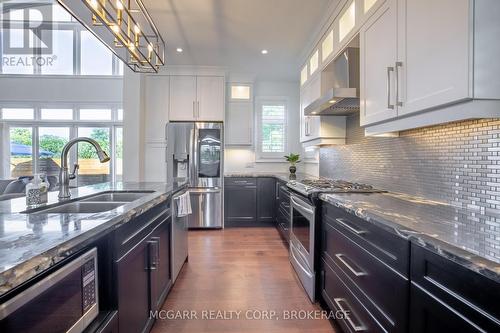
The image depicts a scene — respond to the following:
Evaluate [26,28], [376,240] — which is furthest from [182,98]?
[26,28]

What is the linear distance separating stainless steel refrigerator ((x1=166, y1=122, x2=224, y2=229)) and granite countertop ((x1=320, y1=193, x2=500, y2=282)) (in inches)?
114

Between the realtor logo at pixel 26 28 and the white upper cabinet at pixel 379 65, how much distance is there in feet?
21.0

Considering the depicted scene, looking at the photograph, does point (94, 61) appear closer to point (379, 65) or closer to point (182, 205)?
point (182, 205)

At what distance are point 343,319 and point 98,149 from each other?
1.96 metres

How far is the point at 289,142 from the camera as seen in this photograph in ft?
16.9

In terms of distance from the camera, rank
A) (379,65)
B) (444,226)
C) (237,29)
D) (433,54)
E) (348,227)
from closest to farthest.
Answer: (444,226)
(433,54)
(348,227)
(379,65)
(237,29)

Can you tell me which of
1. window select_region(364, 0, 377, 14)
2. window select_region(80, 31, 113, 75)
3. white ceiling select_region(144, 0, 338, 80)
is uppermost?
window select_region(80, 31, 113, 75)

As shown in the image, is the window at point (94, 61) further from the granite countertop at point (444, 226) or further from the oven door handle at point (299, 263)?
the granite countertop at point (444, 226)

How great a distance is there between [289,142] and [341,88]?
9.55 ft

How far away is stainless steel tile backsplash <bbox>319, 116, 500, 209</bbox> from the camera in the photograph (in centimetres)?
131

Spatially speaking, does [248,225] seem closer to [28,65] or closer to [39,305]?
[39,305]

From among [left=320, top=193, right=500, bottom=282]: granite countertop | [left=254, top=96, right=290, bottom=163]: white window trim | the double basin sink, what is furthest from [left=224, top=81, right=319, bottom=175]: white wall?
[left=320, top=193, right=500, bottom=282]: granite countertop

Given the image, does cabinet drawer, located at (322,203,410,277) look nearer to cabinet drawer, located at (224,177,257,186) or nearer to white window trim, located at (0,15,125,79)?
cabinet drawer, located at (224,177,257,186)

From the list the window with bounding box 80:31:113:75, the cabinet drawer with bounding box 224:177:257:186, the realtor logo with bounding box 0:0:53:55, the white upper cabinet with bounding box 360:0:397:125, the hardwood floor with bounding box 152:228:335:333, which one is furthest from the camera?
the window with bounding box 80:31:113:75
